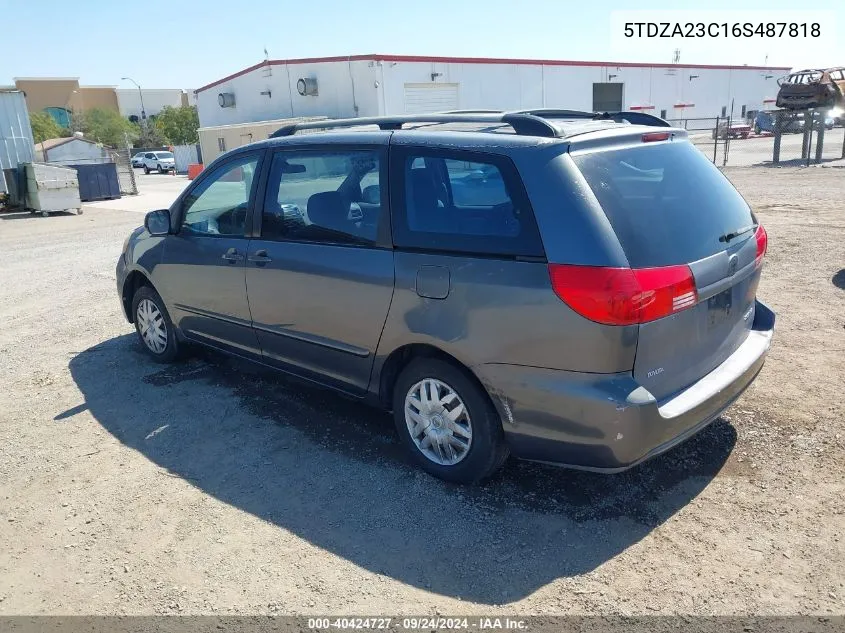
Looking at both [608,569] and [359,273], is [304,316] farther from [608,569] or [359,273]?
[608,569]

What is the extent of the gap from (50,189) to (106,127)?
57.8 m

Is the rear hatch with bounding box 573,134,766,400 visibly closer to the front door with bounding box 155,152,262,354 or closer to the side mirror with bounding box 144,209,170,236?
the front door with bounding box 155,152,262,354

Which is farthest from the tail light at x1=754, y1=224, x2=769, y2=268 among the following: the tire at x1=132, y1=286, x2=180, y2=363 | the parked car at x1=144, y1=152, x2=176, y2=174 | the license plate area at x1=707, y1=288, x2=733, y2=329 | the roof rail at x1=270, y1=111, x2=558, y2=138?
the parked car at x1=144, y1=152, x2=176, y2=174

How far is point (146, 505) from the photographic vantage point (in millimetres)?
3602

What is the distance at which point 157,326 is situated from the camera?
5609 millimetres

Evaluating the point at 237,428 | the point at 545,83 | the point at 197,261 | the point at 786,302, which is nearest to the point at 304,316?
the point at 237,428

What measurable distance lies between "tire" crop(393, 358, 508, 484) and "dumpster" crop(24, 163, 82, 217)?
19203 millimetres

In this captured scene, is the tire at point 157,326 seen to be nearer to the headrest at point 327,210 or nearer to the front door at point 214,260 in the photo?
the front door at point 214,260

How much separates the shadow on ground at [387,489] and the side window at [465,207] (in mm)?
1300

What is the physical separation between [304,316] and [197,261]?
4.17ft

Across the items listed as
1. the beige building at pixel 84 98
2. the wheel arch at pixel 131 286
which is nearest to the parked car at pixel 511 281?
the wheel arch at pixel 131 286

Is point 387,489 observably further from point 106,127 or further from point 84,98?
point 84,98

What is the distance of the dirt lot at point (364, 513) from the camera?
284cm

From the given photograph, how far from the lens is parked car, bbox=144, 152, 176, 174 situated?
48469 millimetres
